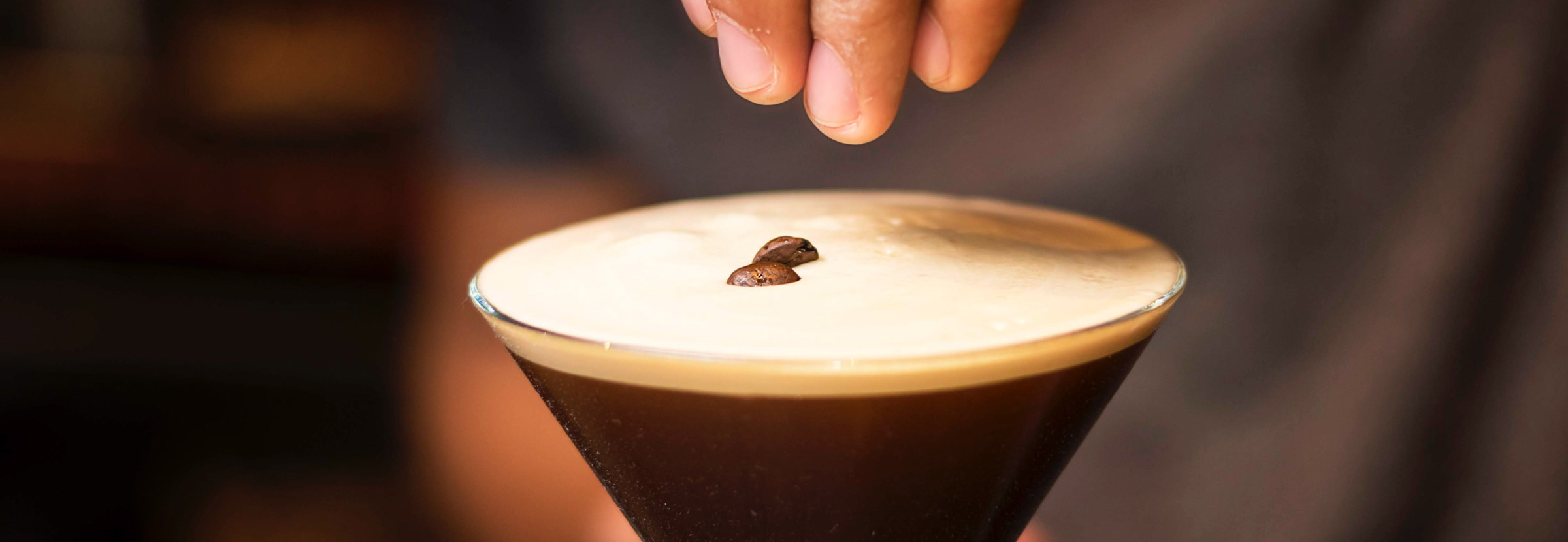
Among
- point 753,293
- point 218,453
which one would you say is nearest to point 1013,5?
point 753,293

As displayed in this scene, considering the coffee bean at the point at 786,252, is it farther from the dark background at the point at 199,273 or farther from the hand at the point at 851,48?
the dark background at the point at 199,273

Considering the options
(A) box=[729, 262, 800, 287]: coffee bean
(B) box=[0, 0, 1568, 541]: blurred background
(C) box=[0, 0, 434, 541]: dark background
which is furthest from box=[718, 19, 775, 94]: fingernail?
(C) box=[0, 0, 434, 541]: dark background

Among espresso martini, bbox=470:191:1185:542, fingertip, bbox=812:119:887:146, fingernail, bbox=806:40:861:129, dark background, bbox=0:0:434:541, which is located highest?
fingernail, bbox=806:40:861:129

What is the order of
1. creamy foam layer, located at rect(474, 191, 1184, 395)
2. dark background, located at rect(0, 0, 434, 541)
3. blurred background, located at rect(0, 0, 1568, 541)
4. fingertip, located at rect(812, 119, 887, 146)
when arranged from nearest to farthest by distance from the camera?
1. creamy foam layer, located at rect(474, 191, 1184, 395)
2. fingertip, located at rect(812, 119, 887, 146)
3. blurred background, located at rect(0, 0, 1568, 541)
4. dark background, located at rect(0, 0, 434, 541)

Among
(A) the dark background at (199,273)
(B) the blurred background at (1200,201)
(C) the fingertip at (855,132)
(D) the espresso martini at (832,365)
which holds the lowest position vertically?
(A) the dark background at (199,273)

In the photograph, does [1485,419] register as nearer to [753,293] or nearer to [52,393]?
[753,293]

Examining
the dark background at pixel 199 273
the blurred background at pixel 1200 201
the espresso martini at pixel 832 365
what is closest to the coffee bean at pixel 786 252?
the espresso martini at pixel 832 365

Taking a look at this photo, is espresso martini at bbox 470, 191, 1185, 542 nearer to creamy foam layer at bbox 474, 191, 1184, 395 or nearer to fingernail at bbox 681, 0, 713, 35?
creamy foam layer at bbox 474, 191, 1184, 395
